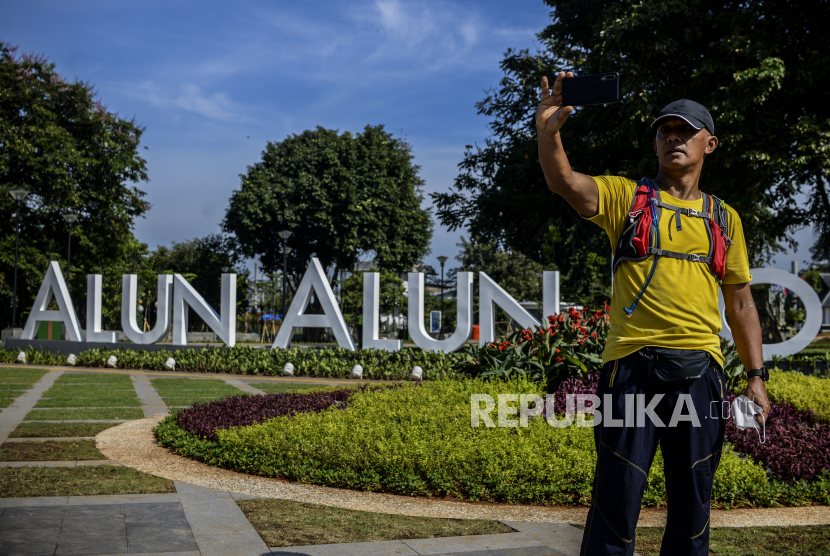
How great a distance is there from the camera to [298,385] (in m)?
14.2

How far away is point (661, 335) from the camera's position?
2453mm

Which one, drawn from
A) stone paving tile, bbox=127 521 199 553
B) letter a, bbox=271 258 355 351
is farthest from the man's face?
letter a, bbox=271 258 355 351

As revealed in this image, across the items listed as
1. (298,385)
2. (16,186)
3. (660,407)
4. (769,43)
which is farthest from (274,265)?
(660,407)

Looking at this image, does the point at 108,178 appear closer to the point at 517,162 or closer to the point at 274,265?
the point at 274,265

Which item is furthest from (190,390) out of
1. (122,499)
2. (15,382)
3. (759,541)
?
(759,541)

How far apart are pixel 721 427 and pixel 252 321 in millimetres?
45914

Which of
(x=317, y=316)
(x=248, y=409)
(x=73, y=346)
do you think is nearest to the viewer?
(x=248, y=409)

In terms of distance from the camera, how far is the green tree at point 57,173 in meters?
27.9

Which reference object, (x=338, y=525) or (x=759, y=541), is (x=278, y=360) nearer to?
(x=338, y=525)

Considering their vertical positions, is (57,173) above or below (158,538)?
above

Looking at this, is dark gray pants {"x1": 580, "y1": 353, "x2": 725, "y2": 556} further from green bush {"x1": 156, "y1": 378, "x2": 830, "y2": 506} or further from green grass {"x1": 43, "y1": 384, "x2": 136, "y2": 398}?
green grass {"x1": 43, "y1": 384, "x2": 136, "y2": 398}

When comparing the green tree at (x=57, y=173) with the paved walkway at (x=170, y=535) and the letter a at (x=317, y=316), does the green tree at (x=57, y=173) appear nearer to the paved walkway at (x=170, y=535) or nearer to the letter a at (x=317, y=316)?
the letter a at (x=317, y=316)

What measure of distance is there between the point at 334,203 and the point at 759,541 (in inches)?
1243

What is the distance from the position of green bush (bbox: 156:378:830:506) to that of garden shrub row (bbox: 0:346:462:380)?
308 inches
